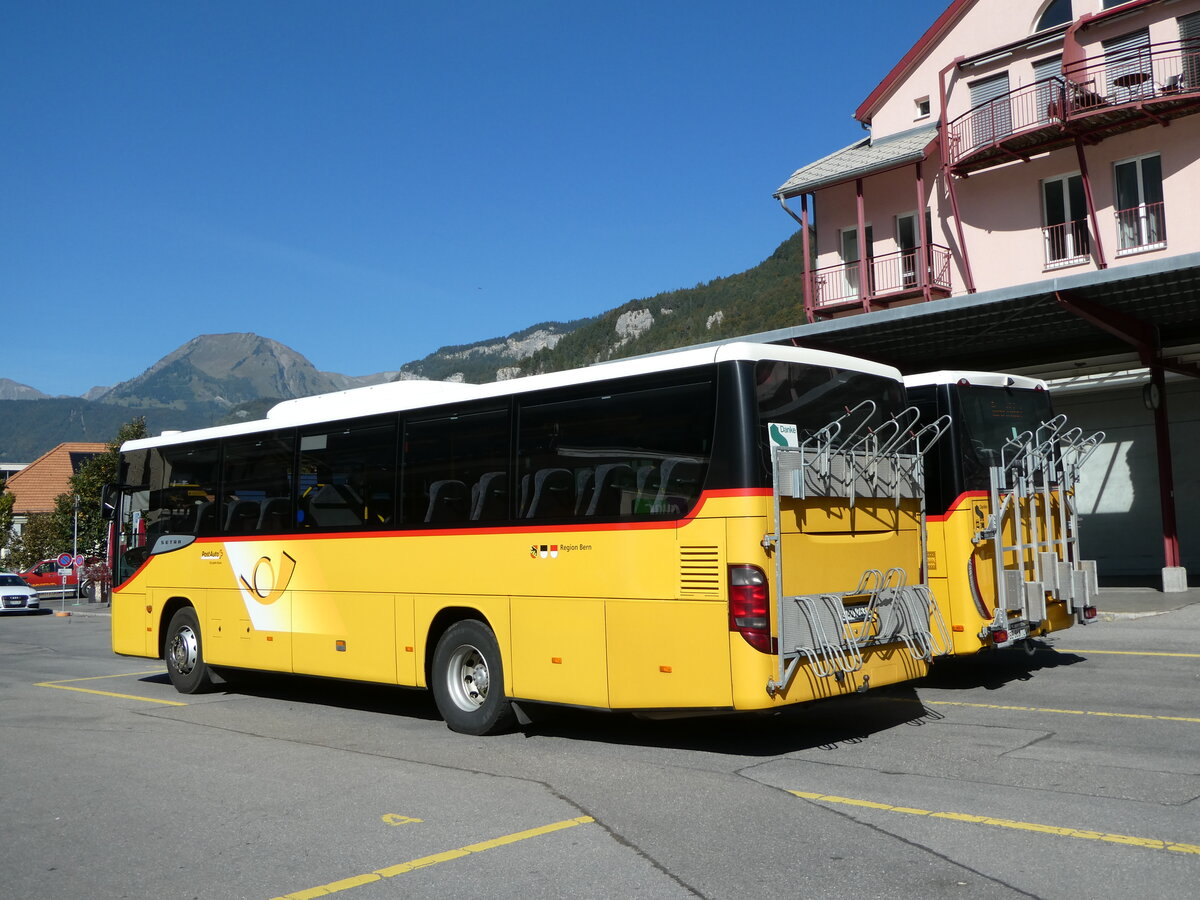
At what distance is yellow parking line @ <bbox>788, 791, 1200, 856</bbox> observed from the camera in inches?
221

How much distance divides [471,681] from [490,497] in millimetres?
1699

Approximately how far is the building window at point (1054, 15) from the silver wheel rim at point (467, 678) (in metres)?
Answer: 25.4

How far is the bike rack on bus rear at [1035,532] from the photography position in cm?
1059

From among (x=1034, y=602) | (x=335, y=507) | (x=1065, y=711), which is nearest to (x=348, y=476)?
(x=335, y=507)

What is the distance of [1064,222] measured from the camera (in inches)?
1065

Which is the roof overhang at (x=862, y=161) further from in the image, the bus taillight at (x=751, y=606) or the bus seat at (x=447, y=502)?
the bus taillight at (x=751, y=606)

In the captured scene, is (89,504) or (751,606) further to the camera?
(89,504)

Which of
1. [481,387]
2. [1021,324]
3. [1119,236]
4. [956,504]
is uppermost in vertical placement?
[1119,236]

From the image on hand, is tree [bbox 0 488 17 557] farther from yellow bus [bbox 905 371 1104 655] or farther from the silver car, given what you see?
yellow bus [bbox 905 371 1104 655]

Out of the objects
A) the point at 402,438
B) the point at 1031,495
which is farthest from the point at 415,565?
the point at 1031,495

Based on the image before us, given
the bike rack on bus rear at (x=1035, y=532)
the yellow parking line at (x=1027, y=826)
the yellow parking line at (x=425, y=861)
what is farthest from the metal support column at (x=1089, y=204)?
the yellow parking line at (x=425, y=861)

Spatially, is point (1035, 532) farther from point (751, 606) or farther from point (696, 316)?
point (696, 316)

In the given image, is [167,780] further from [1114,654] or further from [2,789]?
[1114,654]

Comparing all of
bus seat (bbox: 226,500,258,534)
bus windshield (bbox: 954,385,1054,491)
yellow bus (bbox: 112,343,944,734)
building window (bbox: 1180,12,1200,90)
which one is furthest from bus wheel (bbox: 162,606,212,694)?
building window (bbox: 1180,12,1200,90)
